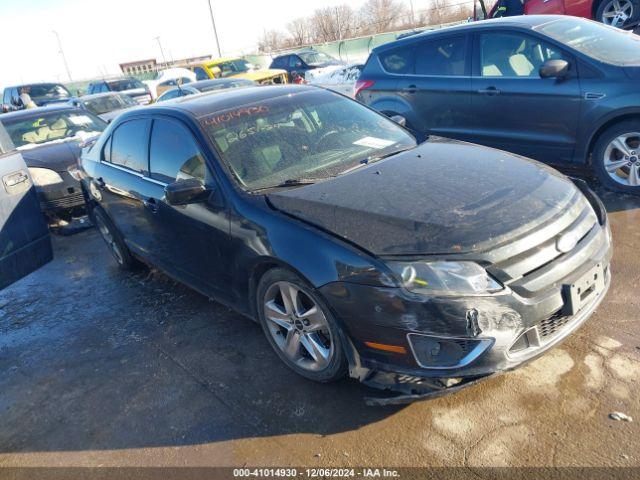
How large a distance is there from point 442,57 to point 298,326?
4.29 m

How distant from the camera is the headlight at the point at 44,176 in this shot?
6.84 m

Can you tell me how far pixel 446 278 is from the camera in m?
2.37

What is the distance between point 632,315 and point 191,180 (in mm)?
2860

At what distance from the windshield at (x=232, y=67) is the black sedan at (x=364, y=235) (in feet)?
49.1

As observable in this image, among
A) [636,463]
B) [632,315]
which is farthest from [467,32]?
[636,463]

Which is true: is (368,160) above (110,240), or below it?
above

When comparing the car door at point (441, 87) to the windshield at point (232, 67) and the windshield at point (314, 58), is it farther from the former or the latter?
the windshield at point (314, 58)

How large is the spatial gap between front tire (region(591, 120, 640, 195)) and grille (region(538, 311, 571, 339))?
9.35ft

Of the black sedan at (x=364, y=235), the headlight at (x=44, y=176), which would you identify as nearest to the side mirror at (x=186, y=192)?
the black sedan at (x=364, y=235)

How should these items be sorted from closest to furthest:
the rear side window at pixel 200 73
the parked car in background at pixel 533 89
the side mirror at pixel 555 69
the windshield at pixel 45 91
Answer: the parked car in background at pixel 533 89
the side mirror at pixel 555 69
the windshield at pixel 45 91
the rear side window at pixel 200 73

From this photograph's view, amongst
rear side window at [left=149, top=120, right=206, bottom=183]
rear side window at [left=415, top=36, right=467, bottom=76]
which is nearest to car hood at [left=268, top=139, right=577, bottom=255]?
rear side window at [left=149, top=120, right=206, bottom=183]

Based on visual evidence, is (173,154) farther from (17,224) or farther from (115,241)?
(115,241)

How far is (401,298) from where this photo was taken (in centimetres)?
238

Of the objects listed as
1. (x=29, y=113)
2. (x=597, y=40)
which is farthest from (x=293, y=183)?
(x=29, y=113)
